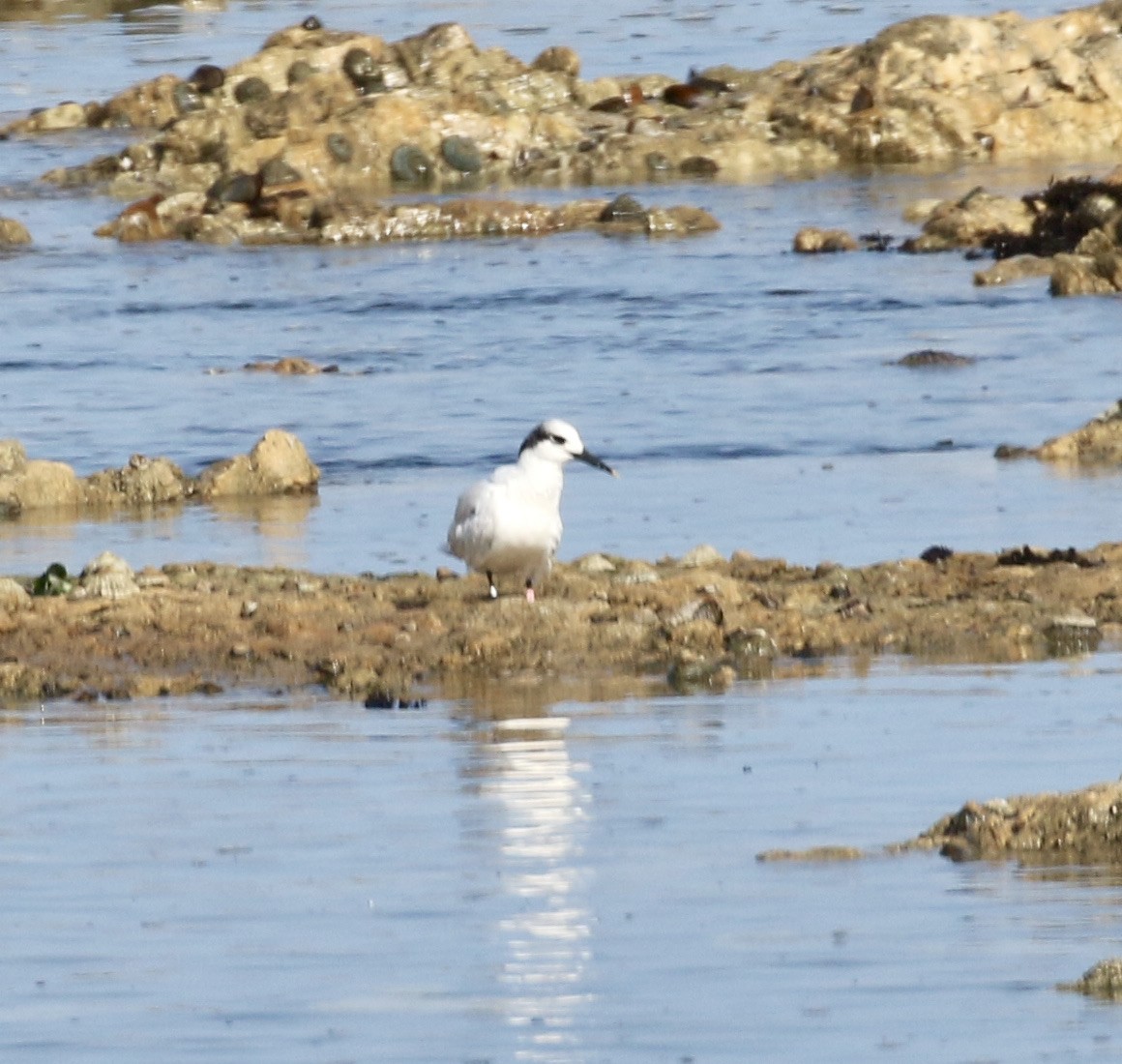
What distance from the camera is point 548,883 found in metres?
7.59

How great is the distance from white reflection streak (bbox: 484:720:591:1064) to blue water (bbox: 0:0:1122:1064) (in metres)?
0.02

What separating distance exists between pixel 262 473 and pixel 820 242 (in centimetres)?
1358

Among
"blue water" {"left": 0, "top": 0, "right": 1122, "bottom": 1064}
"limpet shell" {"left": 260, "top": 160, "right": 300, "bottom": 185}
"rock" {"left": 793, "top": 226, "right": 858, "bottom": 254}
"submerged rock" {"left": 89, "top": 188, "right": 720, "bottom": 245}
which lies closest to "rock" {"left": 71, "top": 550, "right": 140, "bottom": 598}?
"blue water" {"left": 0, "top": 0, "right": 1122, "bottom": 1064}

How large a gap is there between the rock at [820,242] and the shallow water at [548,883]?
1903 centimetres

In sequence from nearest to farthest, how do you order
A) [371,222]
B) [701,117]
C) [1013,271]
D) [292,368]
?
[292,368] → [1013,271] → [371,222] → [701,117]

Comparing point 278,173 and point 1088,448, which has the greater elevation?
point 278,173

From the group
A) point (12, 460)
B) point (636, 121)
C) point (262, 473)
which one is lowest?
point (262, 473)

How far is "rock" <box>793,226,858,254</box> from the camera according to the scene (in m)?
29.1

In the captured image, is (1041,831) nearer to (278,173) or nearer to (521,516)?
(521,516)

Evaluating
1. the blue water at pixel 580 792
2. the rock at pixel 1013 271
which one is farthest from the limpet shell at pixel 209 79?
the blue water at pixel 580 792

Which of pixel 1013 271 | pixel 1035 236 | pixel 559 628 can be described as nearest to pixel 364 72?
pixel 1035 236

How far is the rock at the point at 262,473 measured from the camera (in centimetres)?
1658

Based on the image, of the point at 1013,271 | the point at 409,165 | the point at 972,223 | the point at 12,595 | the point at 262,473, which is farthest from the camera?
the point at 409,165

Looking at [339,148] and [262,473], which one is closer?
[262,473]
